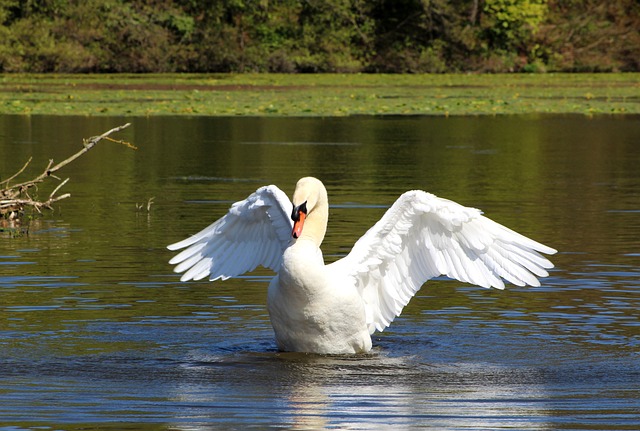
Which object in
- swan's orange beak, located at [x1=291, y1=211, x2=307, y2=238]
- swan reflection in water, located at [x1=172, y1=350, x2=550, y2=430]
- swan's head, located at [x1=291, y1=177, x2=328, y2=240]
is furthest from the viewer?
swan's head, located at [x1=291, y1=177, x2=328, y2=240]

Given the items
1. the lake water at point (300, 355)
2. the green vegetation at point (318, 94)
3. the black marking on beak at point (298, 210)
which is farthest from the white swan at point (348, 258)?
the green vegetation at point (318, 94)

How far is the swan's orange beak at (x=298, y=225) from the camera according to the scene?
24.4 ft

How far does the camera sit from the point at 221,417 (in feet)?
20.7

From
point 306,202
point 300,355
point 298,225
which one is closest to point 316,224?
point 306,202

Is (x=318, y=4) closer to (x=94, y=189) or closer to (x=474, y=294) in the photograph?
(x=94, y=189)

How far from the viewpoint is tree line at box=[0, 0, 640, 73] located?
46625mm

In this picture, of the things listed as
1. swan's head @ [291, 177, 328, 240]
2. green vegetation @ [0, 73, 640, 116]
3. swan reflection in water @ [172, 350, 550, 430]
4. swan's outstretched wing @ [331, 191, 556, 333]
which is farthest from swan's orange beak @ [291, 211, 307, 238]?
green vegetation @ [0, 73, 640, 116]

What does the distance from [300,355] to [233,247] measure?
1.10 meters

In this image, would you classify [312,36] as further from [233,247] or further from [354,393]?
[354,393]

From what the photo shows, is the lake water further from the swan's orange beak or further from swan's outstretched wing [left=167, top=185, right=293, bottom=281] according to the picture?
the swan's orange beak

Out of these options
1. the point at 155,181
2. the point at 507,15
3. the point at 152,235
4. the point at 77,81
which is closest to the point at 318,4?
the point at 507,15

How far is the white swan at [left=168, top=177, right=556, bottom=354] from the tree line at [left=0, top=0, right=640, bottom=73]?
37.8 metres

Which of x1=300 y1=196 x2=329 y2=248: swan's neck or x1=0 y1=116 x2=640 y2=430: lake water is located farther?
x1=300 y1=196 x2=329 y2=248: swan's neck

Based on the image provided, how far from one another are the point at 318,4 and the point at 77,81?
10.6m
